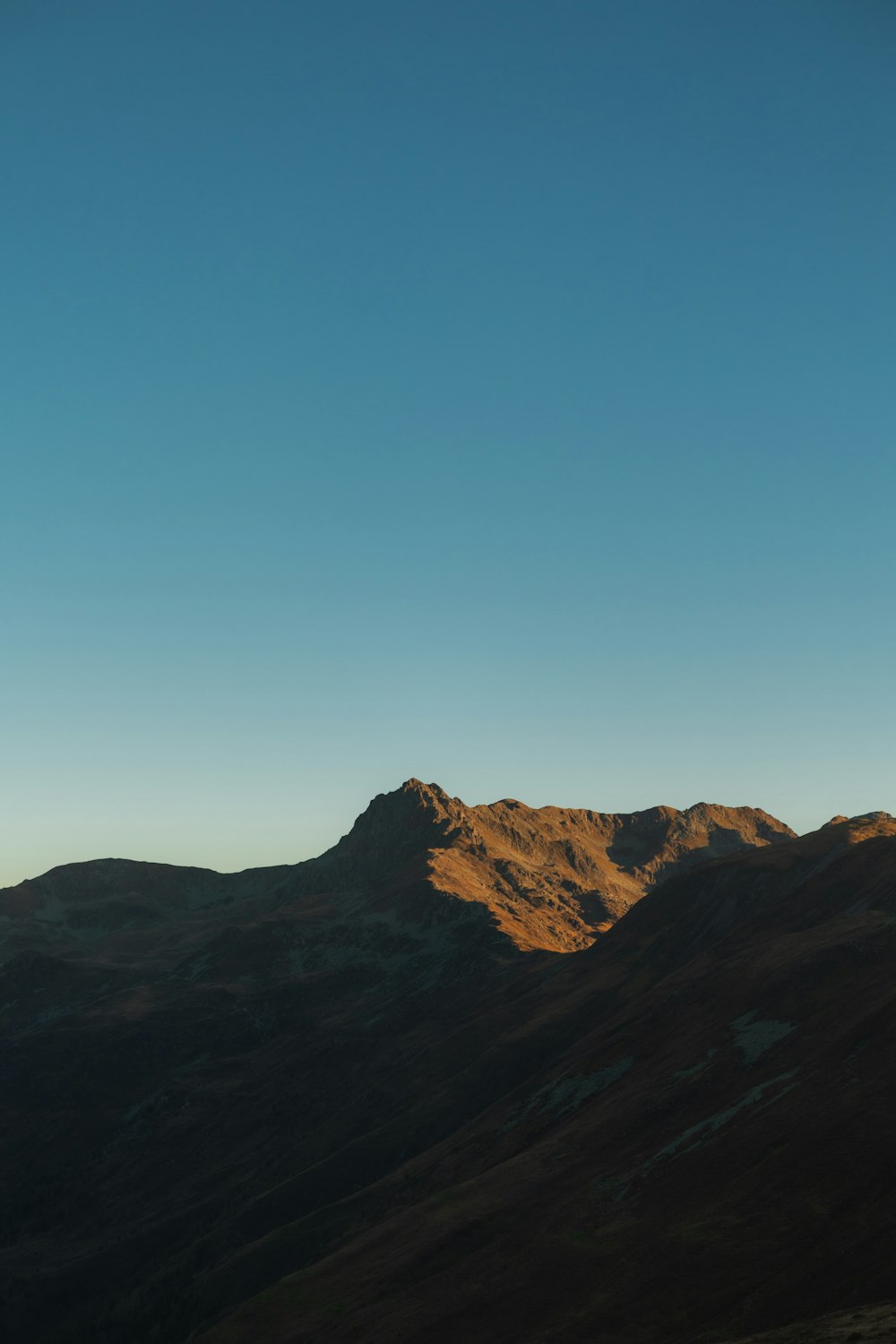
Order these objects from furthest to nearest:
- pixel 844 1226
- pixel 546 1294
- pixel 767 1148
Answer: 1. pixel 767 1148
2. pixel 546 1294
3. pixel 844 1226

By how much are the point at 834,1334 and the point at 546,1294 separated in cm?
3431

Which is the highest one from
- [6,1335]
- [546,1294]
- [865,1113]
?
[865,1113]

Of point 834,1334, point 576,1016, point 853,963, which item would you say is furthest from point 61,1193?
point 834,1334

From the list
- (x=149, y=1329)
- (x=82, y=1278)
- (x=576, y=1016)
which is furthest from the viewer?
(x=576, y=1016)

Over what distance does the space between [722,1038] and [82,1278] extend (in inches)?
4570

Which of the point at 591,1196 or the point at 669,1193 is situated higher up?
the point at 669,1193

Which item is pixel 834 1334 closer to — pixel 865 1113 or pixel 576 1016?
pixel 865 1113

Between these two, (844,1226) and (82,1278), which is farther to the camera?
(82,1278)

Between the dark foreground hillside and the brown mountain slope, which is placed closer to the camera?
the brown mountain slope

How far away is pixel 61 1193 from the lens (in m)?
200

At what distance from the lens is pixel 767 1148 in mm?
85562

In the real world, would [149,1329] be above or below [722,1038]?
below

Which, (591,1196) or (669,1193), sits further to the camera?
(591,1196)

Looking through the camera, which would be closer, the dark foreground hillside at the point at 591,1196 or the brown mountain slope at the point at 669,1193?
the brown mountain slope at the point at 669,1193
